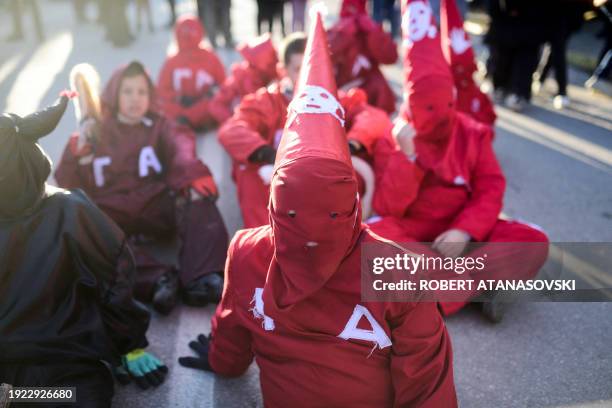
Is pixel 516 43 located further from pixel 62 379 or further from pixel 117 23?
pixel 117 23

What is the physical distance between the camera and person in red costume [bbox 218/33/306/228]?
297 centimetres

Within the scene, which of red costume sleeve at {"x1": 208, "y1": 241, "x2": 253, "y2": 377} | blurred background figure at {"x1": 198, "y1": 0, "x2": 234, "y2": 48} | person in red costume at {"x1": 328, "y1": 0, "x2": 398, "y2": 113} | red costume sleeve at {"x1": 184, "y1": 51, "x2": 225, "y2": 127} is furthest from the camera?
blurred background figure at {"x1": 198, "y1": 0, "x2": 234, "y2": 48}

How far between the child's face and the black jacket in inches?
46.1

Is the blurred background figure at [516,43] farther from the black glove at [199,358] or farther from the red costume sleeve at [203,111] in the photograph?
the black glove at [199,358]

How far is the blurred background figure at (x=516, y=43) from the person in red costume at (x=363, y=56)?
1.31 metres

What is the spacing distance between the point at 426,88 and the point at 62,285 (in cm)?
172

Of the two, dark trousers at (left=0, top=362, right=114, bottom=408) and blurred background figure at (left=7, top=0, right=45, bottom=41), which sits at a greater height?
blurred background figure at (left=7, top=0, right=45, bottom=41)

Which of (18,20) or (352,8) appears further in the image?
(18,20)

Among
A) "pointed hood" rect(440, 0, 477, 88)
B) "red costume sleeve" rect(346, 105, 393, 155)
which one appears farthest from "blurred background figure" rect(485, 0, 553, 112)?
"red costume sleeve" rect(346, 105, 393, 155)

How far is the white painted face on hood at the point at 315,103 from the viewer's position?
165 centimetres

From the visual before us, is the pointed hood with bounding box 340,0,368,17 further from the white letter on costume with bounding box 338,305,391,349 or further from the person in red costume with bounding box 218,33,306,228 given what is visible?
the white letter on costume with bounding box 338,305,391,349

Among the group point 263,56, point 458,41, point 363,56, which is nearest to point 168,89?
point 263,56

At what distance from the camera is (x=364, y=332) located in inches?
64.1

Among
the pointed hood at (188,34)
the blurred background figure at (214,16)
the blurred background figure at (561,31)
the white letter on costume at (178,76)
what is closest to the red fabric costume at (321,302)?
the white letter on costume at (178,76)
